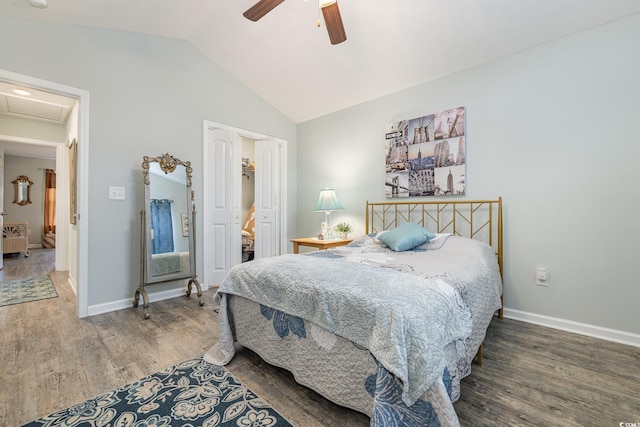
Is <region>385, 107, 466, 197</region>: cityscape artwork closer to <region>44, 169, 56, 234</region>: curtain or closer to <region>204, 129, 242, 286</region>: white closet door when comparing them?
<region>204, 129, 242, 286</region>: white closet door

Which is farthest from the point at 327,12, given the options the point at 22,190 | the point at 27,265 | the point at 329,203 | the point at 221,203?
the point at 22,190

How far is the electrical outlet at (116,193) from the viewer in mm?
2896

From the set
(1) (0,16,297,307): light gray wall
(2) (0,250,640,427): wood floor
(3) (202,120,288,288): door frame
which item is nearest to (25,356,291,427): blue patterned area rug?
(2) (0,250,640,427): wood floor

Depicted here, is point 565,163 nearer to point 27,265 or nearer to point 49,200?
point 27,265

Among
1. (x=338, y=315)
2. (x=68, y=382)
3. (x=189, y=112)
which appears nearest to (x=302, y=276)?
(x=338, y=315)

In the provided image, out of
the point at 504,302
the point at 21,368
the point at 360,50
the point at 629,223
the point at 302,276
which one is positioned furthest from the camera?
the point at 360,50

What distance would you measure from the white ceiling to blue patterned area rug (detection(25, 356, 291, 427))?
303 centimetres

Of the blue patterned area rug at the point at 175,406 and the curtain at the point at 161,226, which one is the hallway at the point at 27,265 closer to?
the curtain at the point at 161,226

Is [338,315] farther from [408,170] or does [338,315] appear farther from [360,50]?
[360,50]

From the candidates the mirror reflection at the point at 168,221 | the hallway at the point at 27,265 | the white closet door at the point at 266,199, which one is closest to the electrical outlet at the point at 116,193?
the mirror reflection at the point at 168,221

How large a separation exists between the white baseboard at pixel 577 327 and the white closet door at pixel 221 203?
331 cm

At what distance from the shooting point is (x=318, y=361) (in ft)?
4.80

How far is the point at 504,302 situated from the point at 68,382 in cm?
346

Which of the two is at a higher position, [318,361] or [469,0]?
[469,0]
